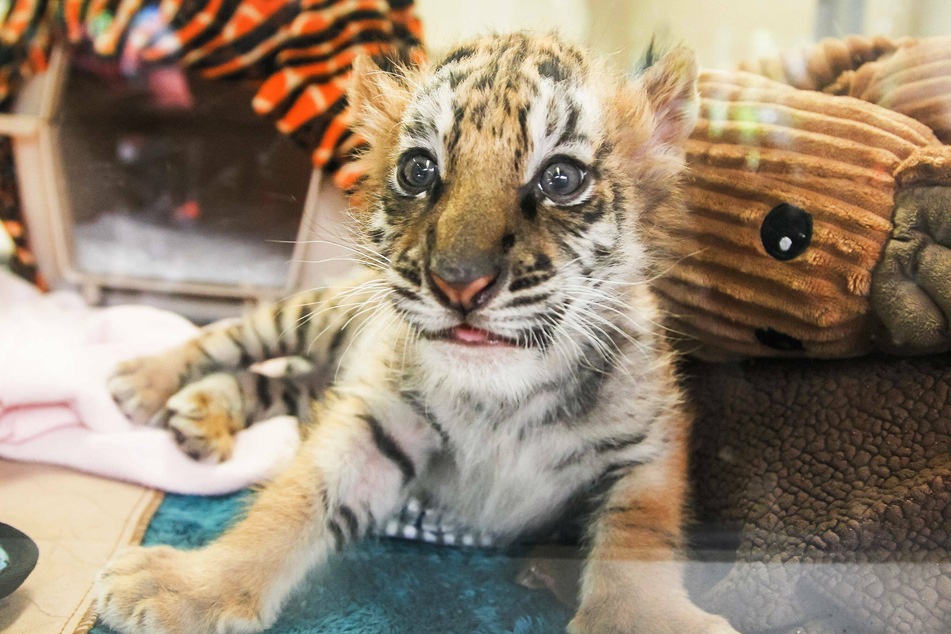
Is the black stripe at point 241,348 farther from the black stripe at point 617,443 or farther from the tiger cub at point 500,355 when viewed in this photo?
the black stripe at point 617,443

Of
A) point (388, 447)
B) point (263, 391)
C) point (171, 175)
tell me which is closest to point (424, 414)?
point (388, 447)

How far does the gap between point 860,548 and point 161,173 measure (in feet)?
4.67

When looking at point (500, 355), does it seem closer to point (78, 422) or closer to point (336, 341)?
point (336, 341)

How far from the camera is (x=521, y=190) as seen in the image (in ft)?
2.85

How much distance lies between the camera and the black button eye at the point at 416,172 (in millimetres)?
929

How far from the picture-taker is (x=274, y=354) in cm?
156

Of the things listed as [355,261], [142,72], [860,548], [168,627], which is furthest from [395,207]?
[142,72]

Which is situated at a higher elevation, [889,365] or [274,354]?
[889,365]

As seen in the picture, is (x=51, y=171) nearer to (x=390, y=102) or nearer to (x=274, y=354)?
(x=274, y=354)

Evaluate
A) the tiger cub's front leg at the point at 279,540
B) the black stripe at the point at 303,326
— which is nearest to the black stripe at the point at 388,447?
the tiger cub's front leg at the point at 279,540

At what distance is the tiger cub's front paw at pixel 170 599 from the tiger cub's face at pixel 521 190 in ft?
1.31

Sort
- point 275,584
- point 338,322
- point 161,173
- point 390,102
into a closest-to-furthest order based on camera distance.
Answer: point 275,584 < point 390,102 < point 338,322 < point 161,173

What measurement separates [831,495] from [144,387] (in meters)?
1.19

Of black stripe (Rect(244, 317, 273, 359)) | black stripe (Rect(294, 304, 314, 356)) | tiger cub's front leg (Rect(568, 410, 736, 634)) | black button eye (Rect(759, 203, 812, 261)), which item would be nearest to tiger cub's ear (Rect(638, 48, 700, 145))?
black button eye (Rect(759, 203, 812, 261))
